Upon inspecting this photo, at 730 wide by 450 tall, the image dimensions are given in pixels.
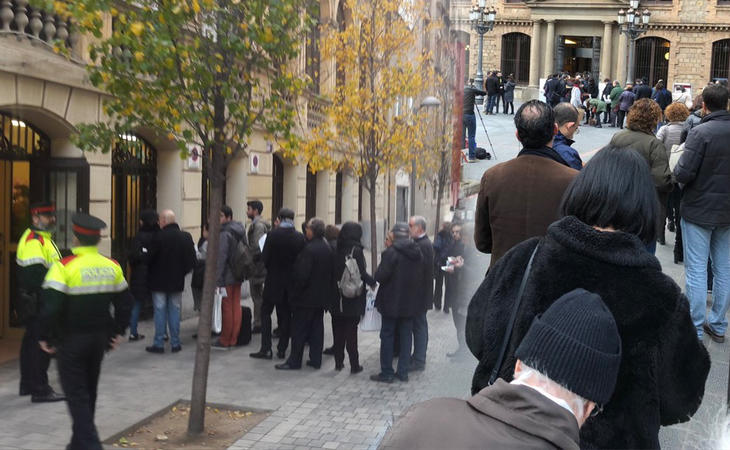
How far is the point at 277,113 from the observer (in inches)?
186

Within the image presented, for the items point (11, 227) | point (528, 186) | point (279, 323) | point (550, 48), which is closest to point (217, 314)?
point (279, 323)

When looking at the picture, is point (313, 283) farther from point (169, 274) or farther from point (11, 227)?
point (11, 227)

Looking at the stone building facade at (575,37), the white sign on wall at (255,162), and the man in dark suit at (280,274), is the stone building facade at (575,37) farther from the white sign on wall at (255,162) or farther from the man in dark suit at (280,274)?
the white sign on wall at (255,162)

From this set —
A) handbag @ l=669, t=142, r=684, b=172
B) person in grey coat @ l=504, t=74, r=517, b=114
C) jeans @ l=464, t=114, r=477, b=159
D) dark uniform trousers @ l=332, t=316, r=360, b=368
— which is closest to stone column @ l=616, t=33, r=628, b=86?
person in grey coat @ l=504, t=74, r=517, b=114

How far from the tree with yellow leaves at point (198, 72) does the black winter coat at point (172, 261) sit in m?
0.18

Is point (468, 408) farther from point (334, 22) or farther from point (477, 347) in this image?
point (334, 22)

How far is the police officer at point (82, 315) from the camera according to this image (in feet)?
13.7

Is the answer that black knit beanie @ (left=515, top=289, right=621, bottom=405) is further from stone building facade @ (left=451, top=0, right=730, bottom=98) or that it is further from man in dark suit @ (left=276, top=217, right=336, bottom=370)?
man in dark suit @ (left=276, top=217, right=336, bottom=370)

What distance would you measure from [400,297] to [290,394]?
1.26 m

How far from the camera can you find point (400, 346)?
337 cm

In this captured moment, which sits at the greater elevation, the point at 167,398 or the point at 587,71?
the point at 587,71

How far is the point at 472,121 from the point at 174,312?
3.10m

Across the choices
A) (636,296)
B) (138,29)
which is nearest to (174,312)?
(138,29)

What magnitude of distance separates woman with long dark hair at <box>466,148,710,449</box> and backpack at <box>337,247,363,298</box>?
9.94 feet
